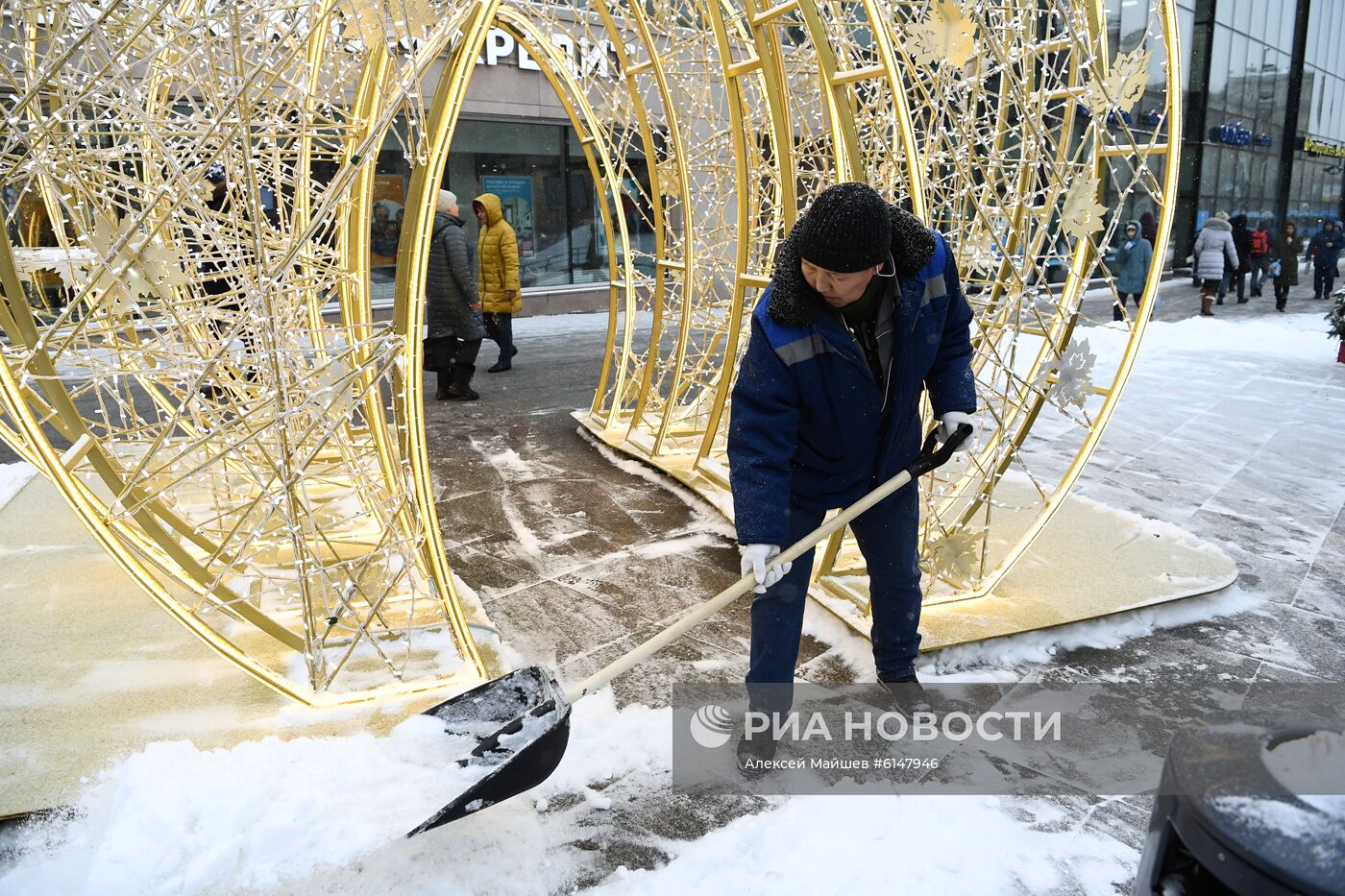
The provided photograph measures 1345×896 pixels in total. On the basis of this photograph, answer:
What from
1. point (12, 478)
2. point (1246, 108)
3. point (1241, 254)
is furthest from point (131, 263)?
point (1246, 108)

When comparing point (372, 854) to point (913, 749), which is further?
point (913, 749)

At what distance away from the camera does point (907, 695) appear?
9.08 feet

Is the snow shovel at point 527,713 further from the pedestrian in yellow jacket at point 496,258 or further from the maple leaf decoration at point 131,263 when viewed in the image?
the pedestrian in yellow jacket at point 496,258

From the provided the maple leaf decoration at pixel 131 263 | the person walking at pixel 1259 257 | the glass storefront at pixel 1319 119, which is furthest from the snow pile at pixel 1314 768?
the glass storefront at pixel 1319 119

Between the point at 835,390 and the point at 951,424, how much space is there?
47 centimetres

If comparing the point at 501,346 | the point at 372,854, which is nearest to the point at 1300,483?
the point at 372,854

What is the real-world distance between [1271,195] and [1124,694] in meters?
25.9

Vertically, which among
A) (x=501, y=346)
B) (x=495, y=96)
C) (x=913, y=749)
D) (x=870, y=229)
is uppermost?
(x=495, y=96)

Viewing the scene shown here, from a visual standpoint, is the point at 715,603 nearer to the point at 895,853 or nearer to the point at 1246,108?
the point at 895,853

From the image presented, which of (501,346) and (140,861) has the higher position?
(501,346)

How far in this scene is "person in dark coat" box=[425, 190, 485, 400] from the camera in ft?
22.2

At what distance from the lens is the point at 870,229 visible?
6.84 feet

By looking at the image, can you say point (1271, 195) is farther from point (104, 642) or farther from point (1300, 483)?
point (104, 642)

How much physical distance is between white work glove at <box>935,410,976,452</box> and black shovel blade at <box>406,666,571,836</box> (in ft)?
4.24
